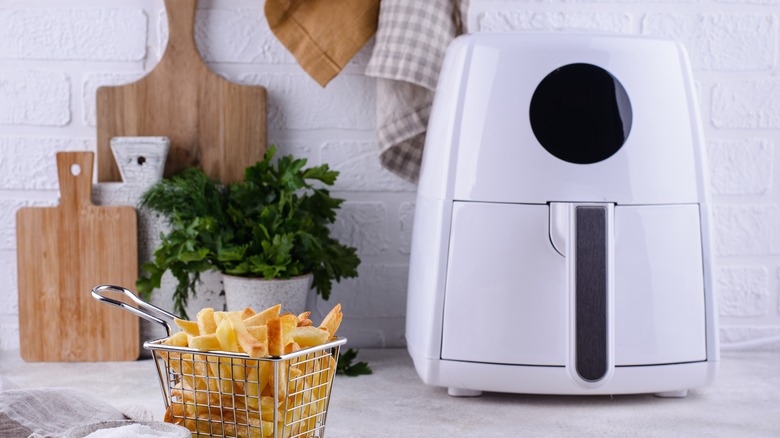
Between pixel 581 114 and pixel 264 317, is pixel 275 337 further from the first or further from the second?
pixel 581 114

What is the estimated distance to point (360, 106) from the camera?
113 cm

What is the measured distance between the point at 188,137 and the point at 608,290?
0.60m

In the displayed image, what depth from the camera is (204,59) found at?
1116 mm

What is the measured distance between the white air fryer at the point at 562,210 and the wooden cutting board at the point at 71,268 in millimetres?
446

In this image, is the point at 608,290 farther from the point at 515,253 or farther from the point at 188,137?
the point at 188,137

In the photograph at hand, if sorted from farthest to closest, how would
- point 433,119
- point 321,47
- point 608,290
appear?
point 321,47 < point 433,119 < point 608,290

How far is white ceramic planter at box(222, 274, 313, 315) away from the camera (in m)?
0.95

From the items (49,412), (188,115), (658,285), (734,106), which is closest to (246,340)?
(49,412)

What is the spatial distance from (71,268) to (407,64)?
20.1 inches

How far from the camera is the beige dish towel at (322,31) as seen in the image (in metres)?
1.07

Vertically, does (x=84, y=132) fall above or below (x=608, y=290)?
above

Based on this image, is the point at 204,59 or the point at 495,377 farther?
the point at 204,59

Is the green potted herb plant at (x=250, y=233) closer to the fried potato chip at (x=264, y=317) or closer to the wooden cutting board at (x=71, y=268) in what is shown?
the wooden cutting board at (x=71, y=268)

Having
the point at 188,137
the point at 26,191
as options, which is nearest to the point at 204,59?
the point at 188,137
